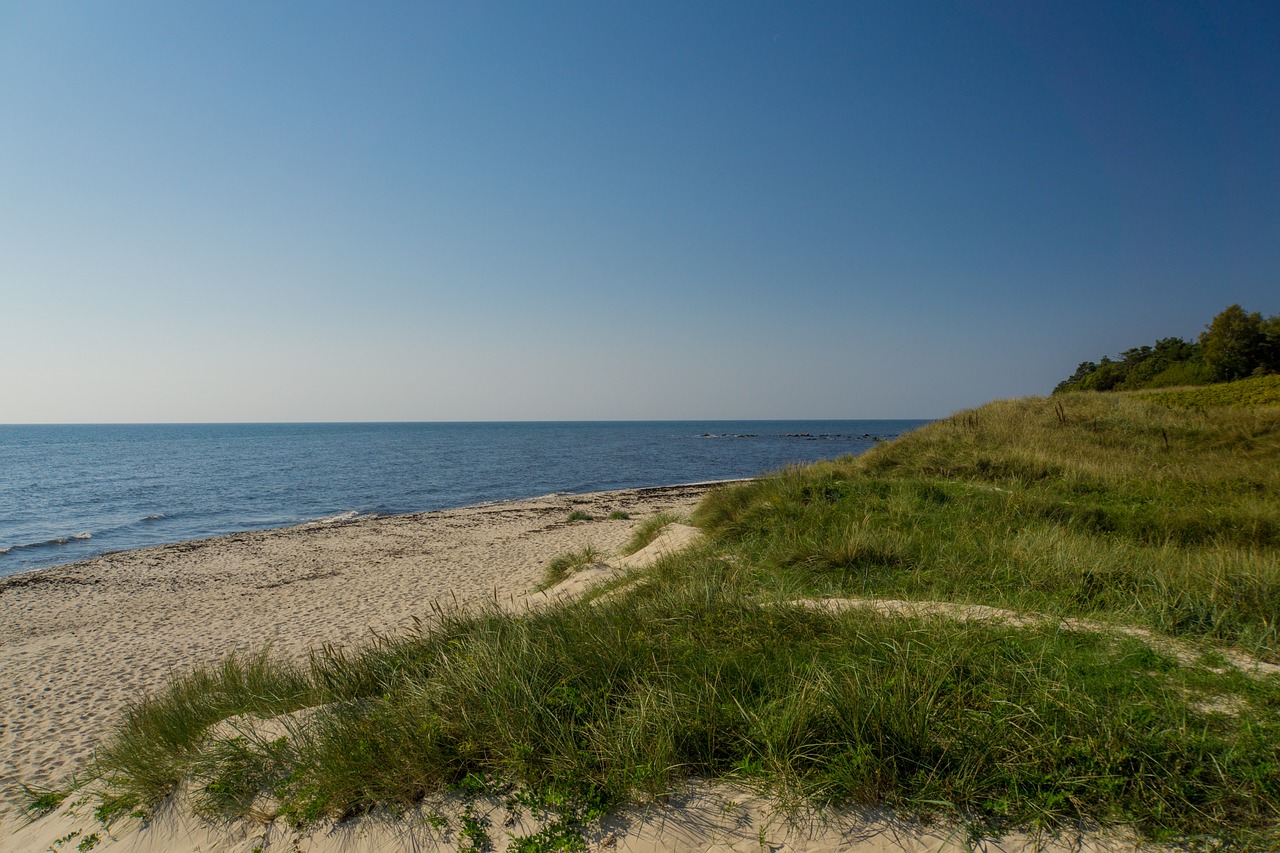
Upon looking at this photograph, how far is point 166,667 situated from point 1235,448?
988 inches

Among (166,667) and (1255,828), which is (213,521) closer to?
(166,667)

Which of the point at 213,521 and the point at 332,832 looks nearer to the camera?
the point at 332,832

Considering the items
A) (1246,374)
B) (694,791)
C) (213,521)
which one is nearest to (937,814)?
(694,791)

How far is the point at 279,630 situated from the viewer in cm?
1226

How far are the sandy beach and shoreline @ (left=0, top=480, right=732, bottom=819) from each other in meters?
0.05

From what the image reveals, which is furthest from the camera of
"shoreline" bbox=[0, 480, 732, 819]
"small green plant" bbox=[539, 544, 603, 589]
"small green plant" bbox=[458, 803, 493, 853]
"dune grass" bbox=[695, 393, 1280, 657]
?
"small green plant" bbox=[539, 544, 603, 589]

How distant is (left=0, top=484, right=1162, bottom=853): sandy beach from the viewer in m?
3.22

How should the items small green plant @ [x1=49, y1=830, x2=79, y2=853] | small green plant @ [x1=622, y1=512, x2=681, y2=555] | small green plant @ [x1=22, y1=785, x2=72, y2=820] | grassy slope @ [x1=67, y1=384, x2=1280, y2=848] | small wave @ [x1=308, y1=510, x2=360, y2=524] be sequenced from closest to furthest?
grassy slope @ [x1=67, y1=384, x2=1280, y2=848]
small green plant @ [x1=49, y1=830, x2=79, y2=853]
small green plant @ [x1=22, y1=785, x2=72, y2=820]
small green plant @ [x1=622, y1=512, x2=681, y2=555]
small wave @ [x1=308, y1=510, x2=360, y2=524]

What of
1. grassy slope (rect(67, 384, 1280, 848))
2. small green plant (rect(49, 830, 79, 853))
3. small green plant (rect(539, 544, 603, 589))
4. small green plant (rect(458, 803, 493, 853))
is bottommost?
small green plant (rect(539, 544, 603, 589))

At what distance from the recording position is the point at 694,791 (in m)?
3.43

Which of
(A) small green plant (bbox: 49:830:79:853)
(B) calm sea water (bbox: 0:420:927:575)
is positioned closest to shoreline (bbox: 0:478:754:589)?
(B) calm sea water (bbox: 0:420:927:575)

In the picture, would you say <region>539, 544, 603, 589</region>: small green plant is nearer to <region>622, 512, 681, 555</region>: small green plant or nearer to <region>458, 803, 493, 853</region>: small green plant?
<region>622, 512, 681, 555</region>: small green plant

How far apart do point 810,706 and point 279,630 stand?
1214 centimetres

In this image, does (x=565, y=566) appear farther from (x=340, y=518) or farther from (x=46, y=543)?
(x=46, y=543)
